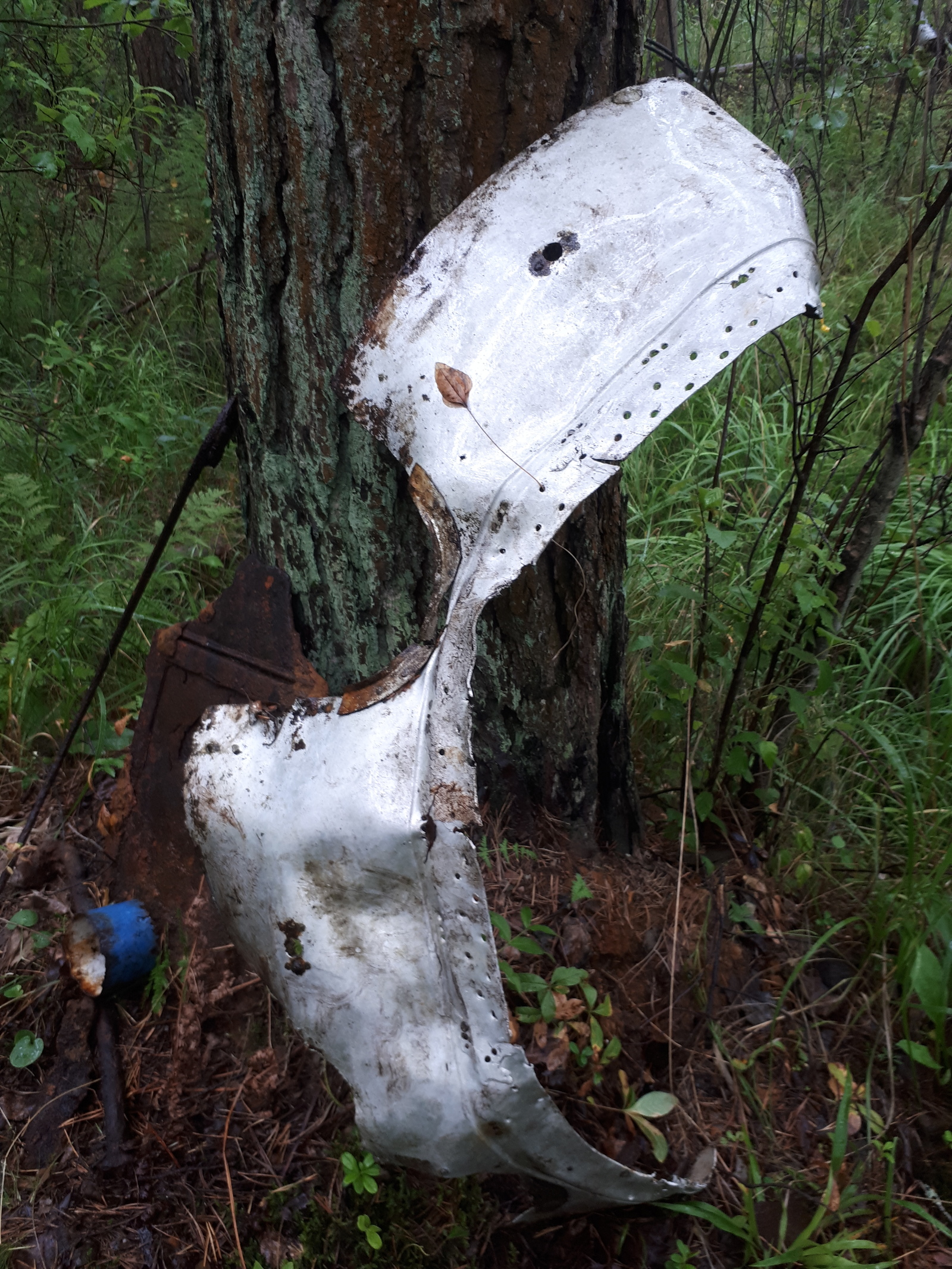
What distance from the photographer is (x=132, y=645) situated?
80.4 inches

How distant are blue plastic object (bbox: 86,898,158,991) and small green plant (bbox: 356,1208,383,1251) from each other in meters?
0.55

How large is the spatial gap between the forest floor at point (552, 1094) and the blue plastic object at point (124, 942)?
4cm

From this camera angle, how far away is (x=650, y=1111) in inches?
47.0

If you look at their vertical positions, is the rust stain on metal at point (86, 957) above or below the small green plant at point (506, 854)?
below

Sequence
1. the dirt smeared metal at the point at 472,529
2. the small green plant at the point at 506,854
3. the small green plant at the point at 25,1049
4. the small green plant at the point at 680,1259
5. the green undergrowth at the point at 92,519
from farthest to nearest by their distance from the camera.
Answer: the green undergrowth at the point at 92,519
the small green plant at the point at 506,854
the small green plant at the point at 25,1049
the small green plant at the point at 680,1259
the dirt smeared metal at the point at 472,529

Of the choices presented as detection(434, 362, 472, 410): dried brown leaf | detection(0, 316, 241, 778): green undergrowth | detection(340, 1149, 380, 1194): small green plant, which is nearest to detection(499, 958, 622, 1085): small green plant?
detection(340, 1149, 380, 1194): small green plant

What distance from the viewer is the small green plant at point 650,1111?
3.88ft

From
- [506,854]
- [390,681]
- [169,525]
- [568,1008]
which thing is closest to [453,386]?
[390,681]

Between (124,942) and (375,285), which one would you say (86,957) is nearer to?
(124,942)

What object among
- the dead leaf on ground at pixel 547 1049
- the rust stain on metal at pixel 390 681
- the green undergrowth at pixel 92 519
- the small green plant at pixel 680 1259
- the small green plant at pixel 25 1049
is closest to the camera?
the rust stain on metal at pixel 390 681

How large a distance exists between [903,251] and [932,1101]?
Answer: 4.51ft

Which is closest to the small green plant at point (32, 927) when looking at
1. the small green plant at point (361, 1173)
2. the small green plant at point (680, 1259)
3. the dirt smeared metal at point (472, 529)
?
the dirt smeared metal at point (472, 529)

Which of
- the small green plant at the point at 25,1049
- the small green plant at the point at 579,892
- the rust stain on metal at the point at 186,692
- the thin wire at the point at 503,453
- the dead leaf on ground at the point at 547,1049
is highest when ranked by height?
the thin wire at the point at 503,453

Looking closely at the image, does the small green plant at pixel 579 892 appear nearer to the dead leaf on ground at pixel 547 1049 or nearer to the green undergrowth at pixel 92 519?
the dead leaf on ground at pixel 547 1049
